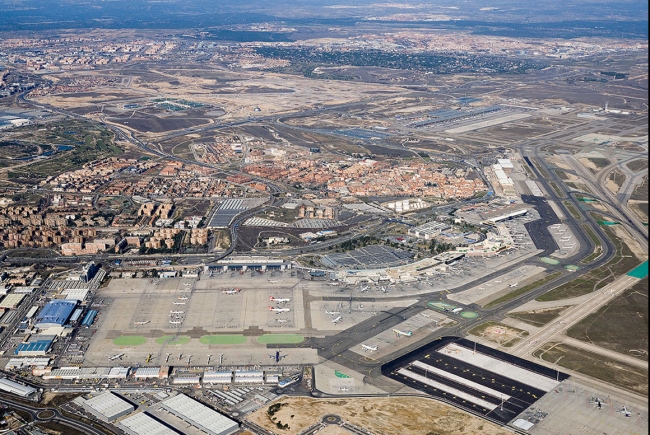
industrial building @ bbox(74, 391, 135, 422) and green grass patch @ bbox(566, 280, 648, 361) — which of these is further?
green grass patch @ bbox(566, 280, 648, 361)

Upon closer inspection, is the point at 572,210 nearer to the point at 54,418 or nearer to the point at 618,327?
the point at 618,327

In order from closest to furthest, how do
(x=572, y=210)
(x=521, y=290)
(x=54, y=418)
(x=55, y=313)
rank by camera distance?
(x=54, y=418), (x=55, y=313), (x=521, y=290), (x=572, y=210)

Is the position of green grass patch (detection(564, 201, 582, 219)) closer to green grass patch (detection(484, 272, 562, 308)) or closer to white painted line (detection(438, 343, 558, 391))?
green grass patch (detection(484, 272, 562, 308))

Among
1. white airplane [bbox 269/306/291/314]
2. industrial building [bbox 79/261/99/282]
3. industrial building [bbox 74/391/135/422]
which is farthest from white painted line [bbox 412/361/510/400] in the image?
industrial building [bbox 79/261/99/282]

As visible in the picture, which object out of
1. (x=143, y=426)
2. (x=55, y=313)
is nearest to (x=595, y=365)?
(x=143, y=426)

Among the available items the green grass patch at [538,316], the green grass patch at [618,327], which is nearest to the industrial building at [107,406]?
the green grass patch at [538,316]

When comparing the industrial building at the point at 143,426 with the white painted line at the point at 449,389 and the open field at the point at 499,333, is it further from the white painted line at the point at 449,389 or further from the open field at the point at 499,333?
the open field at the point at 499,333

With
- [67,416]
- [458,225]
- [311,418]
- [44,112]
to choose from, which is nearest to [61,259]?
[67,416]
